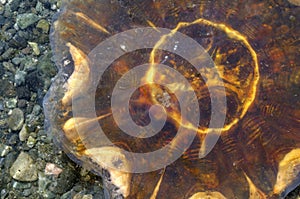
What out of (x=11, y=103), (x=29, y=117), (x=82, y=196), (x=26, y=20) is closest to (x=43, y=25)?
(x=26, y=20)

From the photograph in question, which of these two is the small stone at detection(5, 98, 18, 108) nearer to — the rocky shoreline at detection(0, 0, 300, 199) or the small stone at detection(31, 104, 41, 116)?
the rocky shoreline at detection(0, 0, 300, 199)

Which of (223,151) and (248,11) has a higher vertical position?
(248,11)

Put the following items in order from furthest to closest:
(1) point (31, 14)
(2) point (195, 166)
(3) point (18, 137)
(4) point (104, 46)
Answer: (1) point (31, 14) → (3) point (18, 137) → (4) point (104, 46) → (2) point (195, 166)

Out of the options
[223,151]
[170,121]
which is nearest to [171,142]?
[170,121]

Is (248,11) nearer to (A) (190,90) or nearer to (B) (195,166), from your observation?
(A) (190,90)

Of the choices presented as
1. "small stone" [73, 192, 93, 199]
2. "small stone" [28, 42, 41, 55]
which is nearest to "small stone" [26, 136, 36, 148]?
"small stone" [73, 192, 93, 199]

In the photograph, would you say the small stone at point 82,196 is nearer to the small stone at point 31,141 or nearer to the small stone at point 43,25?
the small stone at point 31,141

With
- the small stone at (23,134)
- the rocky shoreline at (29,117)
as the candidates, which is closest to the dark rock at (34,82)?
the rocky shoreline at (29,117)
